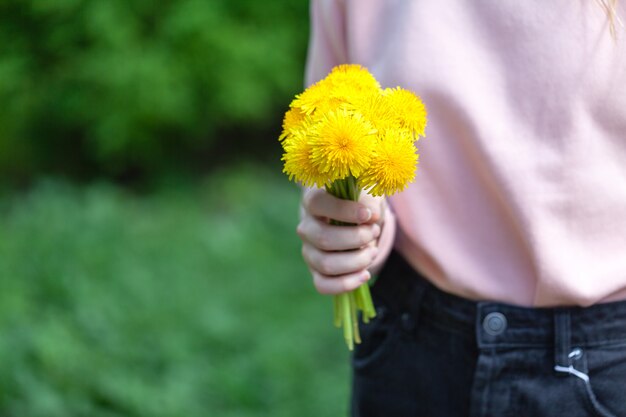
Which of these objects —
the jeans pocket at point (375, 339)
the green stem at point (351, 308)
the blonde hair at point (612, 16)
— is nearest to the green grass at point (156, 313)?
the jeans pocket at point (375, 339)

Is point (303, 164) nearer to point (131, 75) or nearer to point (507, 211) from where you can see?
point (507, 211)

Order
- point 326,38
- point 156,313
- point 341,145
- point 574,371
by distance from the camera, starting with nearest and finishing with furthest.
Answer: point 341,145 → point 574,371 → point 326,38 → point 156,313

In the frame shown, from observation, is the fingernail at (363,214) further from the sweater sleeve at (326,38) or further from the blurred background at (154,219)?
the blurred background at (154,219)

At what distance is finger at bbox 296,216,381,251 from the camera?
112cm

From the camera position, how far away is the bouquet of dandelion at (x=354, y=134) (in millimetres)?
982

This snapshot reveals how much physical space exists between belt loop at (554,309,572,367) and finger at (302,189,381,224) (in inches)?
10.9

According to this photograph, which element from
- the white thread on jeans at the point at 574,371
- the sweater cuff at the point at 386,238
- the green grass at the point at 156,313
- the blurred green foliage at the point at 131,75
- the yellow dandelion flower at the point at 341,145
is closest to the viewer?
the yellow dandelion flower at the point at 341,145

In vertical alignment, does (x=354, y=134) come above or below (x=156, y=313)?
below

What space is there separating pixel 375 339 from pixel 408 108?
418 mm

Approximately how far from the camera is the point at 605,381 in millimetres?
1086

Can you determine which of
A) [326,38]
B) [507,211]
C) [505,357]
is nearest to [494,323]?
[505,357]

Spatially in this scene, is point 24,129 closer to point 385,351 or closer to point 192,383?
point 192,383

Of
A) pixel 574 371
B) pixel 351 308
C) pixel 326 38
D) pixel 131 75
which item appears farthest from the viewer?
pixel 131 75

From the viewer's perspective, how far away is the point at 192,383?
2.94 metres
